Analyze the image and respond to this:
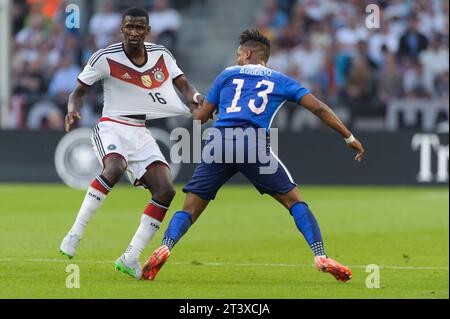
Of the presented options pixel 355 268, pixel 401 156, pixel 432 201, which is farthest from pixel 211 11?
pixel 355 268

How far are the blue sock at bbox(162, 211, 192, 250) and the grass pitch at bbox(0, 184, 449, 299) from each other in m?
0.35

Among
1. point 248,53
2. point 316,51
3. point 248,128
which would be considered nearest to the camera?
point 248,128

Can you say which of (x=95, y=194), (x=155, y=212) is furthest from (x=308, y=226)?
(x=95, y=194)

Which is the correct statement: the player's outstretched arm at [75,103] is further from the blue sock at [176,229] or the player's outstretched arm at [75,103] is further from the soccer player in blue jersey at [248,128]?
the blue sock at [176,229]

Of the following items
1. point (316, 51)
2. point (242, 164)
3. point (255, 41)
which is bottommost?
point (242, 164)

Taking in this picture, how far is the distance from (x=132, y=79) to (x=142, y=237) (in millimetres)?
1444

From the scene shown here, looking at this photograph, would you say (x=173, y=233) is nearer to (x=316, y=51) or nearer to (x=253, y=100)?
(x=253, y=100)

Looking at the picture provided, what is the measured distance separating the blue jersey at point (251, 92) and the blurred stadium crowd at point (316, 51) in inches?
485

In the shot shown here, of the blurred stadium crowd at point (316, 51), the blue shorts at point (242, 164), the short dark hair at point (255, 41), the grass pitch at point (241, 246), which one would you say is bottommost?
the grass pitch at point (241, 246)

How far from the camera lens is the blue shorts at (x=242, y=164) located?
985 centimetres

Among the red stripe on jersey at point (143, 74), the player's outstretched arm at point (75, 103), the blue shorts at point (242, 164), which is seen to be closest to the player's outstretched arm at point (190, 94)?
the red stripe on jersey at point (143, 74)

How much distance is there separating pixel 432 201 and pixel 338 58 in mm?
5283

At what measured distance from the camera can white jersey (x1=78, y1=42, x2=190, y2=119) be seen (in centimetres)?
1025

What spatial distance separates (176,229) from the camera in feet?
32.5
